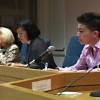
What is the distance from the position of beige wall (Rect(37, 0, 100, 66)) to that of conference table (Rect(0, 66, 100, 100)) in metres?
2.65

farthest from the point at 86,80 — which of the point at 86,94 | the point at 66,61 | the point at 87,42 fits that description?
the point at 66,61

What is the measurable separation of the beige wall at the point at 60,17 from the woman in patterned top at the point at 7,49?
5.39 ft

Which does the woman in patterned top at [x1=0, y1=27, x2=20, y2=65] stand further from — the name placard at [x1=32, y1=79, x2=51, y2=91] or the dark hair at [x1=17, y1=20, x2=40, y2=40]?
the name placard at [x1=32, y1=79, x2=51, y2=91]

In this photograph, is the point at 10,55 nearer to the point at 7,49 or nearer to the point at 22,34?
the point at 7,49

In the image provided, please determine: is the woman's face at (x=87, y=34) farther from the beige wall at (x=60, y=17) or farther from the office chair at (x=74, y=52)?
the beige wall at (x=60, y=17)

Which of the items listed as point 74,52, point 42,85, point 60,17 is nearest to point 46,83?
point 42,85

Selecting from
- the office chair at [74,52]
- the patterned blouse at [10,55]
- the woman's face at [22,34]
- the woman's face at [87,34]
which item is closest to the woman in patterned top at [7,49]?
the patterned blouse at [10,55]

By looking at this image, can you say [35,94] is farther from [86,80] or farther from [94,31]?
[94,31]

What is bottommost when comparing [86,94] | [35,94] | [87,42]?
[86,94]

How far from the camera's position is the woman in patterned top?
9.94 ft

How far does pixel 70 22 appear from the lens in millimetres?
4629

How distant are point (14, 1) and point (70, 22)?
4.29 feet

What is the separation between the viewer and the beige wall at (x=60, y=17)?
175 inches

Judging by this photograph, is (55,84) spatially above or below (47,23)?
below
